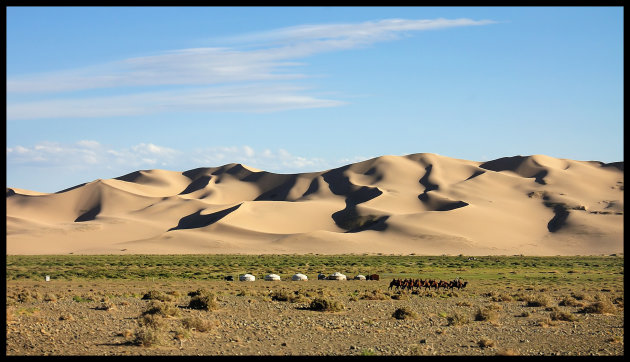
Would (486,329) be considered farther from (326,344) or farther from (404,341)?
(326,344)

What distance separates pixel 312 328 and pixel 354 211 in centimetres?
11796

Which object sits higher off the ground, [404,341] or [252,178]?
[252,178]

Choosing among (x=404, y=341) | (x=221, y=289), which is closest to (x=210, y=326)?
(x=404, y=341)

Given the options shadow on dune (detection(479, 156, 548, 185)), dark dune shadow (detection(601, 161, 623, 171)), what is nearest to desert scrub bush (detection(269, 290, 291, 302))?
shadow on dune (detection(479, 156, 548, 185))

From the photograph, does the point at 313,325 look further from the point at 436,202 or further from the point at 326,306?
the point at 436,202

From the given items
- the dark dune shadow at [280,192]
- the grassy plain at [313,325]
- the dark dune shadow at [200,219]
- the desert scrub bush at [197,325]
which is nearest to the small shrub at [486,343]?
the grassy plain at [313,325]

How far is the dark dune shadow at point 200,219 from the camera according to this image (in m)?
140

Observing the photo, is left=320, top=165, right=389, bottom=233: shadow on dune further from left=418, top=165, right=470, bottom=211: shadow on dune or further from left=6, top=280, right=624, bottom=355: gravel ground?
left=6, top=280, right=624, bottom=355: gravel ground

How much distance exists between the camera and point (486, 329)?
2189cm

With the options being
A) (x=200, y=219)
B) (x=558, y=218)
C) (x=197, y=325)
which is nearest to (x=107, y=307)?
(x=197, y=325)

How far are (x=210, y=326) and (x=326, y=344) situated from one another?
3689 mm

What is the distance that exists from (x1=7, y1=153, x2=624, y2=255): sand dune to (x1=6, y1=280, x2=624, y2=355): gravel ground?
8035cm

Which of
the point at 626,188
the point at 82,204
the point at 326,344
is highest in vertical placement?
the point at 82,204

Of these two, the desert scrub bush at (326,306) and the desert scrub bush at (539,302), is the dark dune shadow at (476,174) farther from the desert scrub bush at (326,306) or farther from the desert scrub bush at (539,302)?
the desert scrub bush at (326,306)
